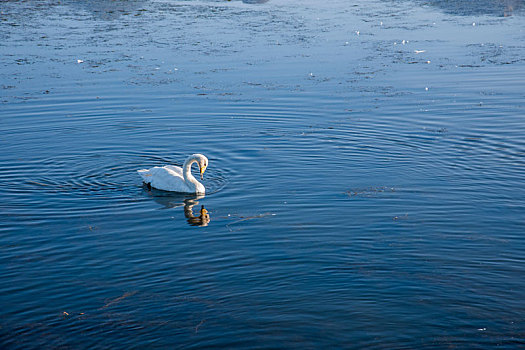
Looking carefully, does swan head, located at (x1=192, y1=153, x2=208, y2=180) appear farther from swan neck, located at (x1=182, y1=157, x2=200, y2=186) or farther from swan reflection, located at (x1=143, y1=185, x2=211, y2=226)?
swan reflection, located at (x1=143, y1=185, x2=211, y2=226)

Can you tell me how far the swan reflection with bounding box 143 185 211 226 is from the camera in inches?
463

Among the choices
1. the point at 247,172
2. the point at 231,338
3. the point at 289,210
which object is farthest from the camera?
the point at 247,172

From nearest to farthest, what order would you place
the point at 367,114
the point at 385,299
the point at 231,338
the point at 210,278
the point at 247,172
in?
the point at 231,338 < the point at 385,299 < the point at 210,278 < the point at 247,172 < the point at 367,114

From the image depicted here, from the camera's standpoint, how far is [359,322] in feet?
26.9

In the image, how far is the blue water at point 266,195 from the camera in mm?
8328

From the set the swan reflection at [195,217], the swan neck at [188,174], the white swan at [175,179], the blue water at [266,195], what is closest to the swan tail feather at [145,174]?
the white swan at [175,179]

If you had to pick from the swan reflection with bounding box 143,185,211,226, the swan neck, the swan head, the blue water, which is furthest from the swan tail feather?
the swan head

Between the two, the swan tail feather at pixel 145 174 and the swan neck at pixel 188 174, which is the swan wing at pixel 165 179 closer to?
the swan tail feather at pixel 145 174

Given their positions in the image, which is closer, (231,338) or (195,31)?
(231,338)

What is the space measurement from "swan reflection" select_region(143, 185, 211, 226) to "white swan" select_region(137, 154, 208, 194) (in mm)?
104

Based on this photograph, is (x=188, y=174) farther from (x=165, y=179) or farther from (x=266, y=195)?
(x=266, y=195)

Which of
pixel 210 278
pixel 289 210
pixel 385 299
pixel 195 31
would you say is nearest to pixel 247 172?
pixel 289 210

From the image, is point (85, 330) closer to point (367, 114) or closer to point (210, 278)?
point (210, 278)

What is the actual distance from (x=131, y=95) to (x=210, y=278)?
11751 mm
